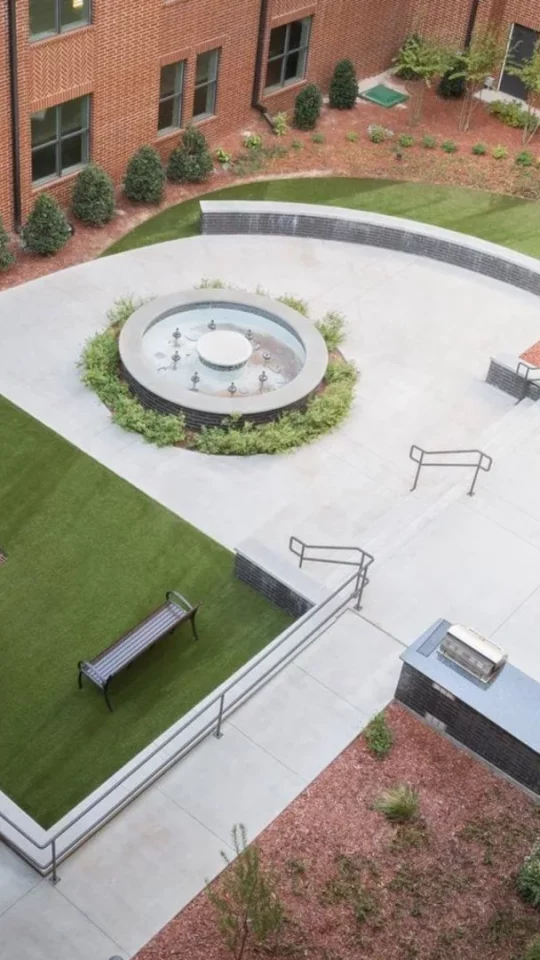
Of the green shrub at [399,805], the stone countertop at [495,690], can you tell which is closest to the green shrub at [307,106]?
the stone countertop at [495,690]

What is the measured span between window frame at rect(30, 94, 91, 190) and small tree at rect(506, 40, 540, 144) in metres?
11.0

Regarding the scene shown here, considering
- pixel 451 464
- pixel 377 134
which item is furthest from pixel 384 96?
pixel 451 464

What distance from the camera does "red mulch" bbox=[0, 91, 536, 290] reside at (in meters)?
26.5

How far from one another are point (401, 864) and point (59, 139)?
16545 millimetres

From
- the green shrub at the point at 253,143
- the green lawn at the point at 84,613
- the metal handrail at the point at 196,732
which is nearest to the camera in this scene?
the metal handrail at the point at 196,732

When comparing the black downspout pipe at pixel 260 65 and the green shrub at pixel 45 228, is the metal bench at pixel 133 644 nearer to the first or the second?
the green shrub at pixel 45 228

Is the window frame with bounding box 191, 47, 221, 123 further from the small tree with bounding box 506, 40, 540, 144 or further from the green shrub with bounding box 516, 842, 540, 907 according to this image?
the green shrub with bounding box 516, 842, 540, 907

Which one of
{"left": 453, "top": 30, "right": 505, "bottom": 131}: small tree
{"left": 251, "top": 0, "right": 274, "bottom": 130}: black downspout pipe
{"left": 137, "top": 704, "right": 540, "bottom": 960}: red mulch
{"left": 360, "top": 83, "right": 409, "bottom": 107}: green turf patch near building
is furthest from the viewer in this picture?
{"left": 360, "top": 83, "right": 409, "bottom": 107}: green turf patch near building

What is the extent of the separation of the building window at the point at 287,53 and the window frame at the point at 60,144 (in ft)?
19.7

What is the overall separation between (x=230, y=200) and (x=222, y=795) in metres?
15.6

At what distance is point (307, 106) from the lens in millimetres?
27812

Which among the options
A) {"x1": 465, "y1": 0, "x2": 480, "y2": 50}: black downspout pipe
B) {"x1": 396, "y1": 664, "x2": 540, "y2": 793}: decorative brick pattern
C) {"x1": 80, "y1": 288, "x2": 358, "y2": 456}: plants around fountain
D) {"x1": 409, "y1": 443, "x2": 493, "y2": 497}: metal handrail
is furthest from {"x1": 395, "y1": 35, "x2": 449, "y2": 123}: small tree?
{"x1": 396, "y1": 664, "x2": 540, "y2": 793}: decorative brick pattern

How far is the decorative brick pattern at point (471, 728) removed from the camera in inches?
528

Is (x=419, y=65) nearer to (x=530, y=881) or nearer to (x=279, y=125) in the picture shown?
(x=279, y=125)
